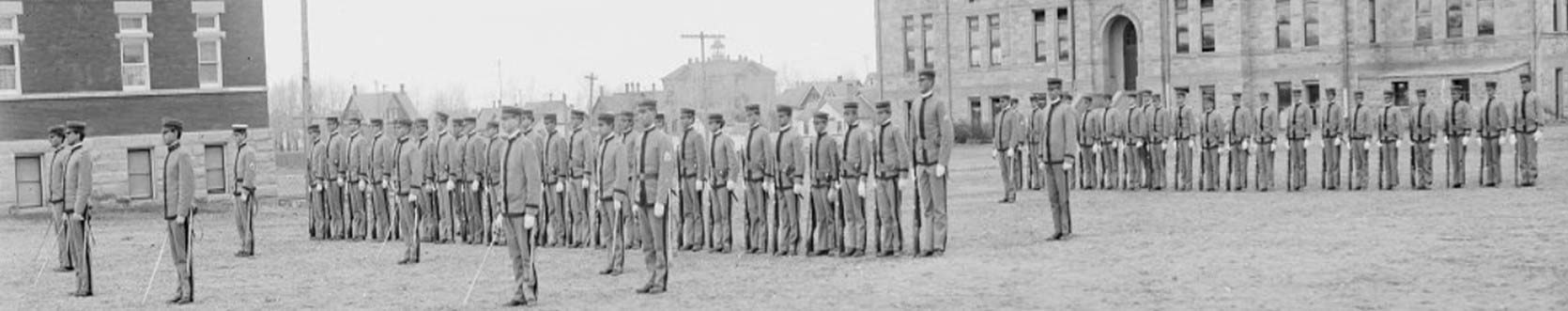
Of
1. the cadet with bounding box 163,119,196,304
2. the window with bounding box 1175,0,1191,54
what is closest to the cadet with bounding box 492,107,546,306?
the cadet with bounding box 163,119,196,304

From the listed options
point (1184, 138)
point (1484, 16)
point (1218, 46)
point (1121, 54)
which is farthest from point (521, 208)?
point (1121, 54)

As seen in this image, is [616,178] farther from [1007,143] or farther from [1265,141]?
[1265,141]

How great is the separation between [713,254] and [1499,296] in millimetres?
9240

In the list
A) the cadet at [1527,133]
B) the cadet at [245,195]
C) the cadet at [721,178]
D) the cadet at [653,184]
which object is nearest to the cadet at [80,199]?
the cadet at [245,195]

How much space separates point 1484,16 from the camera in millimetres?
47062

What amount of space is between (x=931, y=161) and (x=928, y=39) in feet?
144

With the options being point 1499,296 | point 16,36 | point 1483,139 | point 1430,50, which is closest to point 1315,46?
point 1430,50

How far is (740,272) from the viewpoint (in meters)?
17.4

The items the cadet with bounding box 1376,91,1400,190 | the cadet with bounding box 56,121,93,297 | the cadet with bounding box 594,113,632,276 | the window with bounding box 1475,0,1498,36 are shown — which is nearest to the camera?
the cadet with bounding box 594,113,632,276

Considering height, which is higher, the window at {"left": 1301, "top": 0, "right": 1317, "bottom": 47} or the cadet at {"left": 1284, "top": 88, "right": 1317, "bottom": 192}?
the window at {"left": 1301, "top": 0, "right": 1317, "bottom": 47}

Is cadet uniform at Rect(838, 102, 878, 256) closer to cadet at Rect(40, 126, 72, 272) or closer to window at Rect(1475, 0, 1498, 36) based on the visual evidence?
cadet at Rect(40, 126, 72, 272)

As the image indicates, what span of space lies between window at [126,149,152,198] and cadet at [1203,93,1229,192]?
23.7 m

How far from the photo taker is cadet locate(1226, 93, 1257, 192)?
26578 millimetres

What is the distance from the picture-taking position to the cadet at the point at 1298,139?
25922 mm
